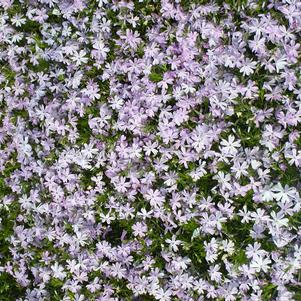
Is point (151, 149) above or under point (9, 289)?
above

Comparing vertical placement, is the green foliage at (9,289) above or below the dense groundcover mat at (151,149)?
below

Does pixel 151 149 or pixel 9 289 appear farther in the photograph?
pixel 9 289

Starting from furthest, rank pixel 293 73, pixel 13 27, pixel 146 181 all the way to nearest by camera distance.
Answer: pixel 13 27 → pixel 146 181 → pixel 293 73

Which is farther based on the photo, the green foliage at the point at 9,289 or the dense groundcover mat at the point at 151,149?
the green foliage at the point at 9,289

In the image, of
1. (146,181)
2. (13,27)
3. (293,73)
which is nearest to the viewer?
(293,73)

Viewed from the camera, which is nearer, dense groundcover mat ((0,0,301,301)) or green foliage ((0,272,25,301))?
dense groundcover mat ((0,0,301,301))

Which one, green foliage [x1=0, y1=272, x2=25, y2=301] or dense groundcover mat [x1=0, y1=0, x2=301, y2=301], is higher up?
dense groundcover mat [x1=0, y1=0, x2=301, y2=301]

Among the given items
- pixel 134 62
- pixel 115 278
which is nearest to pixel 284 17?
pixel 134 62

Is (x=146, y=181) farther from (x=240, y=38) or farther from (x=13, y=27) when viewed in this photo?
(x=13, y=27)
